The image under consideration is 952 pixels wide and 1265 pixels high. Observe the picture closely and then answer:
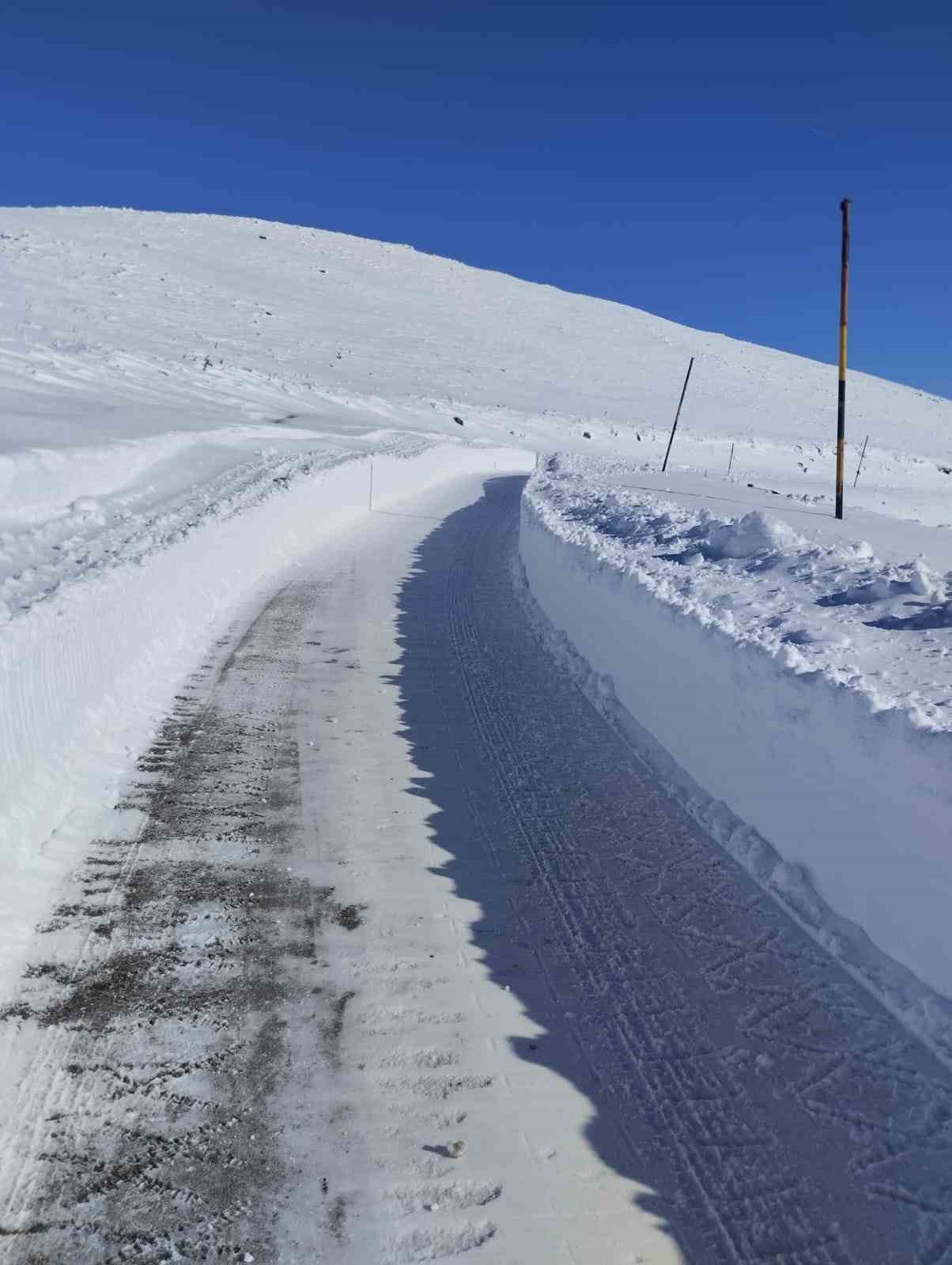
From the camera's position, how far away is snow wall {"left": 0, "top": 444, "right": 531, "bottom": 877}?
5938 mm

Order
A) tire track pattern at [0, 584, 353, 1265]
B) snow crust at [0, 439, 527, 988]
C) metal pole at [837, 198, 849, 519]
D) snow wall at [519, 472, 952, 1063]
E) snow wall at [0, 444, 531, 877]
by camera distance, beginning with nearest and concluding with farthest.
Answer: tire track pattern at [0, 584, 353, 1265], snow wall at [519, 472, 952, 1063], snow crust at [0, 439, 527, 988], snow wall at [0, 444, 531, 877], metal pole at [837, 198, 849, 519]

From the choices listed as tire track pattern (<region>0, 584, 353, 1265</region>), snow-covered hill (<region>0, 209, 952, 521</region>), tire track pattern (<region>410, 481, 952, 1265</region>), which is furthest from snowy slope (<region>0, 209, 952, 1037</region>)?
tire track pattern (<region>410, 481, 952, 1265</region>)

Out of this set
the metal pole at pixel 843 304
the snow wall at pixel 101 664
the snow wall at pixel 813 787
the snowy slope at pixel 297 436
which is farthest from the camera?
the metal pole at pixel 843 304

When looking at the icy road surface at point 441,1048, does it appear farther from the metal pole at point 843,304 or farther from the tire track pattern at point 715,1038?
the metal pole at point 843,304

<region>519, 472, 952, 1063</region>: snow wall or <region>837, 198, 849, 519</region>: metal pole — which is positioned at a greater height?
<region>837, 198, 849, 519</region>: metal pole

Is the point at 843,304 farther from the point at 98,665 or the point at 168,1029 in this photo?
the point at 168,1029

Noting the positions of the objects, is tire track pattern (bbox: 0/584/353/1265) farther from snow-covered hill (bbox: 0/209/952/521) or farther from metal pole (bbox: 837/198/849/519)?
metal pole (bbox: 837/198/849/519)

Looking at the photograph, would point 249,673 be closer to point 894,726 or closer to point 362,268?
point 894,726

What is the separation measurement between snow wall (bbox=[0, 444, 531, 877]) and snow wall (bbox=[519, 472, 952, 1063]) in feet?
12.4

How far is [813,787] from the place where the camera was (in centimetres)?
547

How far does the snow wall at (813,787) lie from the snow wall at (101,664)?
148 inches

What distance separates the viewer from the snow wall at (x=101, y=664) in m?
5.94

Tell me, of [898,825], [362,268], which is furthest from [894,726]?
[362,268]

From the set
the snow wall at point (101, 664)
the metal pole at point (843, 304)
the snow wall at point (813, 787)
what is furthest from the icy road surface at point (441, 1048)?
the metal pole at point (843, 304)
